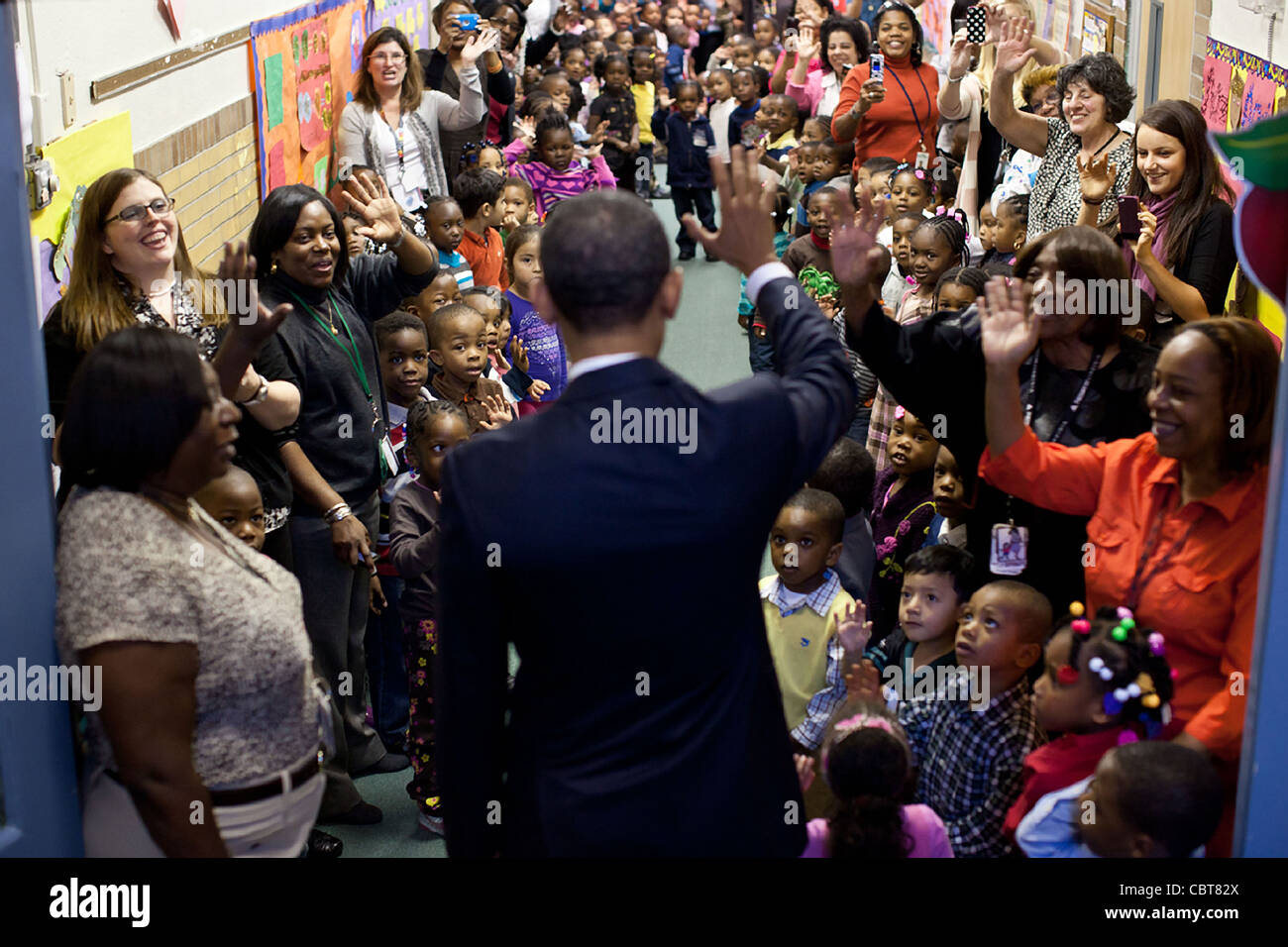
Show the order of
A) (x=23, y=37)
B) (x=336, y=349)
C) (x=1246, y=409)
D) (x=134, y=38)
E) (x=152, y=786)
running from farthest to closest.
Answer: (x=134, y=38) < (x=23, y=37) < (x=336, y=349) < (x=1246, y=409) < (x=152, y=786)

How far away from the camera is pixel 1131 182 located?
165 inches

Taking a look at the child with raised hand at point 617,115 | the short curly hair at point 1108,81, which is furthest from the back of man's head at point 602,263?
the child with raised hand at point 617,115

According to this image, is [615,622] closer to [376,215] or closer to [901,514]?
[376,215]

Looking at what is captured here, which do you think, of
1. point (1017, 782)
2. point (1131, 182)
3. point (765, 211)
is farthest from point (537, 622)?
point (1131, 182)

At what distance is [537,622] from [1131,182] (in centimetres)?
306

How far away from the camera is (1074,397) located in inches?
109

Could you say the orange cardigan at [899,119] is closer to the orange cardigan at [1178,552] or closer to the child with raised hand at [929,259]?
the child with raised hand at [929,259]

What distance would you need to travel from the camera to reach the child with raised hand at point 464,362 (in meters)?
4.05

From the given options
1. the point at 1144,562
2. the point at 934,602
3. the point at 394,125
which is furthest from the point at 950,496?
the point at 394,125

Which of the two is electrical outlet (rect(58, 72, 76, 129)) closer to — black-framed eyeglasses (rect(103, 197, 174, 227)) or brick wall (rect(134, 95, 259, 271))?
brick wall (rect(134, 95, 259, 271))

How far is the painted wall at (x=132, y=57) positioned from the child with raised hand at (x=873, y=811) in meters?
2.62

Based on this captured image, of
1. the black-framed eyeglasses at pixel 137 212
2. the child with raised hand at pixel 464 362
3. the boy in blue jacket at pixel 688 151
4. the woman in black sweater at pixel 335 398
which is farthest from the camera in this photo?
the boy in blue jacket at pixel 688 151

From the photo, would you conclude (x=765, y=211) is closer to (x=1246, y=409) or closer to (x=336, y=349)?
(x=1246, y=409)

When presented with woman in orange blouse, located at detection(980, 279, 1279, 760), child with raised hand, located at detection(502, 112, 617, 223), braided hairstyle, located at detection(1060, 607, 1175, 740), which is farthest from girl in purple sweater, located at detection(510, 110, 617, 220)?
braided hairstyle, located at detection(1060, 607, 1175, 740)
